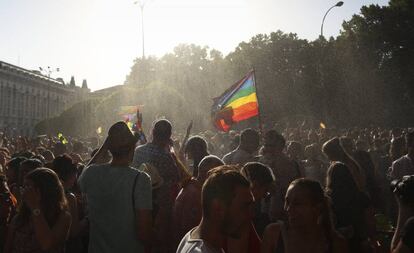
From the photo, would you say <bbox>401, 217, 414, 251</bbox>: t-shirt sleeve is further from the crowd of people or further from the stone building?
the stone building

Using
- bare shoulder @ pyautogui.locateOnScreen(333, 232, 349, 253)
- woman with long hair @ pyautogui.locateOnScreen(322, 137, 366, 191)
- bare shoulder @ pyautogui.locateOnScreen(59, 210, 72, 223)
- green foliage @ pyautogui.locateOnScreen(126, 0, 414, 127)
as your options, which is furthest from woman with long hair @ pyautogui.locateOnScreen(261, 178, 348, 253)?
green foliage @ pyautogui.locateOnScreen(126, 0, 414, 127)

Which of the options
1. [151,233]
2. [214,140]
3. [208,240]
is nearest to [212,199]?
[208,240]

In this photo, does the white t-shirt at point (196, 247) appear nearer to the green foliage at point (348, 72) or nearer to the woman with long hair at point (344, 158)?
the woman with long hair at point (344, 158)

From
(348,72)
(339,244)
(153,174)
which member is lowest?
(339,244)

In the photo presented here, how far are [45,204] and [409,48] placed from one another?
43.2m

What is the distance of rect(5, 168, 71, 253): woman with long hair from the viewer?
3.62m

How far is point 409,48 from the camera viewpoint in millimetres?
41969

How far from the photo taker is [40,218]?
142 inches

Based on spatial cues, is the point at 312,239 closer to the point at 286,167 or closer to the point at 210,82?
the point at 286,167

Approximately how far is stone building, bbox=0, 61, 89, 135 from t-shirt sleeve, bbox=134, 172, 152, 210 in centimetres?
8074

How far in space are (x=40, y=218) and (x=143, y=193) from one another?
0.78 meters

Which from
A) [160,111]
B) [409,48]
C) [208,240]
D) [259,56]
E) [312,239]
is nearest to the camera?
[208,240]

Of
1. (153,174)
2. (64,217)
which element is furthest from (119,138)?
(153,174)

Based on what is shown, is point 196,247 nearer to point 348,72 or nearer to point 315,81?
point 348,72
